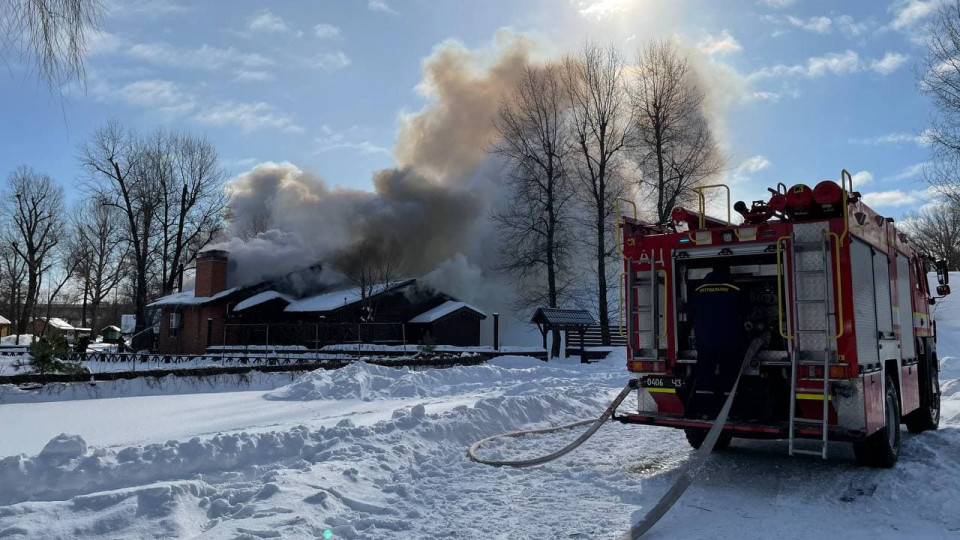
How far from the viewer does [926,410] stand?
8.33m

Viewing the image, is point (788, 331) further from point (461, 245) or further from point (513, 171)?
point (461, 245)

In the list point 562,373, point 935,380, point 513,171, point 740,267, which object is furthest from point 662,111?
point 740,267

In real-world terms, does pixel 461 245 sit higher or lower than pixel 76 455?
higher

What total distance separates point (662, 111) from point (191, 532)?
1163 inches

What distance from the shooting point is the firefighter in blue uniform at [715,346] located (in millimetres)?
6246

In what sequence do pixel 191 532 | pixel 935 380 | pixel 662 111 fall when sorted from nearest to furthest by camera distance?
1. pixel 191 532
2. pixel 935 380
3. pixel 662 111

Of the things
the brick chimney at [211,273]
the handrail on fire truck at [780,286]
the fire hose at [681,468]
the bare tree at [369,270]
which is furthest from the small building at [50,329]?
the handrail on fire truck at [780,286]

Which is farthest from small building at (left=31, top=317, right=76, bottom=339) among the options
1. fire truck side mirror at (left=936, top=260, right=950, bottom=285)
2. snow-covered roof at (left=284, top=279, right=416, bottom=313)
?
fire truck side mirror at (left=936, top=260, right=950, bottom=285)

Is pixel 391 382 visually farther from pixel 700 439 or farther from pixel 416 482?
pixel 416 482

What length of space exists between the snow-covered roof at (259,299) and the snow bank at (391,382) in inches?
742

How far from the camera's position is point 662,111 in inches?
1209

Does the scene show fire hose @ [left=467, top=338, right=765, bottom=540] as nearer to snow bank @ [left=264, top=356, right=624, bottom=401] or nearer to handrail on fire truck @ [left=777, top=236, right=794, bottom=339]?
handrail on fire truck @ [left=777, top=236, right=794, bottom=339]

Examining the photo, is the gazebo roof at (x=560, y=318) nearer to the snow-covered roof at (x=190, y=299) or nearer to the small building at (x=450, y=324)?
the small building at (x=450, y=324)

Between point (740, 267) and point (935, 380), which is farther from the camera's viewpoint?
point (935, 380)
